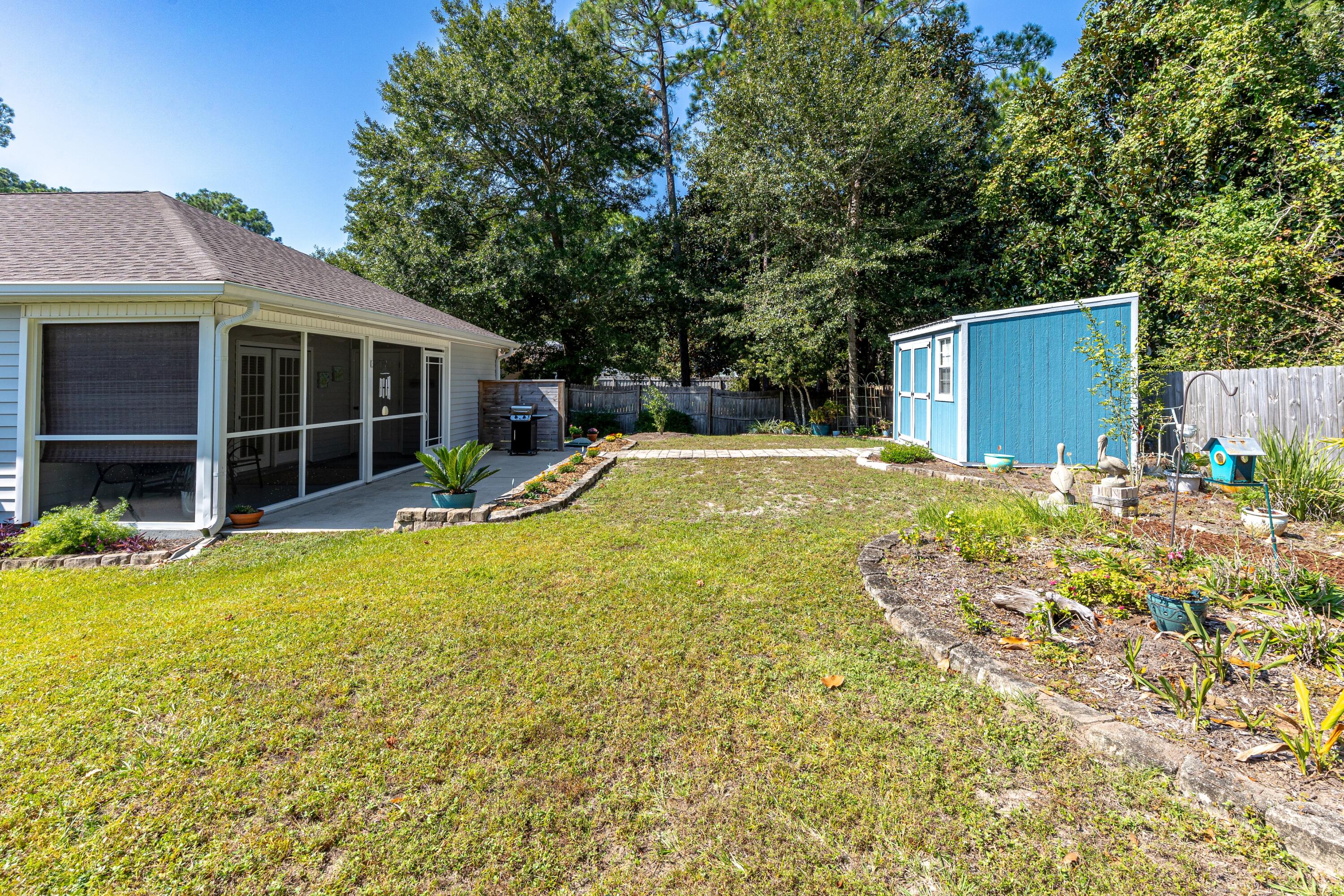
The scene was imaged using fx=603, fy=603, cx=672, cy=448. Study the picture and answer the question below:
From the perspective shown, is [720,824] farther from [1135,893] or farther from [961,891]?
[1135,893]

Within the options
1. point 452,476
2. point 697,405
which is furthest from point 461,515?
point 697,405

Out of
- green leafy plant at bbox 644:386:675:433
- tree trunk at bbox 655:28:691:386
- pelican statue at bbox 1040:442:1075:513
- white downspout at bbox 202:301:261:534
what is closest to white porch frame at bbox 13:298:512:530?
white downspout at bbox 202:301:261:534

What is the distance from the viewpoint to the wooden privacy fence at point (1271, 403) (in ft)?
22.7

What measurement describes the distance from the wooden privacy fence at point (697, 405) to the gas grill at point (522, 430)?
4.67 m

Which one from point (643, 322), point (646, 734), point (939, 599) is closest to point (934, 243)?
point (643, 322)

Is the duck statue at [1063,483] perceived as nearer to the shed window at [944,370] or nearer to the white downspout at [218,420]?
the shed window at [944,370]

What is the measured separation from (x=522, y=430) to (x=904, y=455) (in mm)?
7167

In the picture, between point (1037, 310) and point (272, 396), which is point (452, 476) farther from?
point (1037, 310)

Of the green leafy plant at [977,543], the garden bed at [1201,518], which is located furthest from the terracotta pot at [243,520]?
the garden bed at [1201,518]

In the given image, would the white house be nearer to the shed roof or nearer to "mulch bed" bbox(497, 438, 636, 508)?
"mulch bed" bbox(497, 438, 636, 508)

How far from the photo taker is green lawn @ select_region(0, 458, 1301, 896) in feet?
5.76

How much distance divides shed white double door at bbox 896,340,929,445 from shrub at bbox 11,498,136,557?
1109 cm

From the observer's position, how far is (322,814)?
77.6 inches

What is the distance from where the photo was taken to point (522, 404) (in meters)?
13.0
